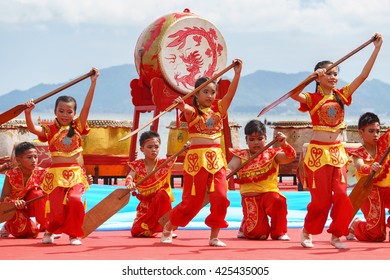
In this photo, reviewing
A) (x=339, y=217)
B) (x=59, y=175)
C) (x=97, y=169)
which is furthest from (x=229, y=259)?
(x=97, y=169)

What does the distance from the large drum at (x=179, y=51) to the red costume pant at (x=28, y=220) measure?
3.17 meters

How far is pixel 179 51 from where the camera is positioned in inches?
393

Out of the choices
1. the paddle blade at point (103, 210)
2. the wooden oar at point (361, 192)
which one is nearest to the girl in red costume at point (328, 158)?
the wooden oar at point (361, 192)

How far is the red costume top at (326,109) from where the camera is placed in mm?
5984

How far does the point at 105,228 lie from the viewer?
7602mm

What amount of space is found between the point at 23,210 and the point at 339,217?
8.27 feet

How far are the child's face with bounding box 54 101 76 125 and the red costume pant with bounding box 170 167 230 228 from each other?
92 centimetres

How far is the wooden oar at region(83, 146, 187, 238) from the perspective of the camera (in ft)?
21.6

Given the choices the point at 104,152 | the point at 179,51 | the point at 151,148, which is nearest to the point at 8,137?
the point at 104,152

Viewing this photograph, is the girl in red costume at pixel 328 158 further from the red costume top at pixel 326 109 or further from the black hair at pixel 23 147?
the black hair at pixel 23 147

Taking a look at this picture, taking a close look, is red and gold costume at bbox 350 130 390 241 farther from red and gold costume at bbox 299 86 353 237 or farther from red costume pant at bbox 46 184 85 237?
red costume pant at bbox 46 184 85 237

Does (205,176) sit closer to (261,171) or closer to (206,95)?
(206,95)

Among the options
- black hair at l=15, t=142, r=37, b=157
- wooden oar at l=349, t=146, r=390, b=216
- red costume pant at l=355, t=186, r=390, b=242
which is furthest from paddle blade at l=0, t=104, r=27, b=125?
red costume pant at l=355, t=186, r=390, b=242

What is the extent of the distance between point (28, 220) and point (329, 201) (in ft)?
7.88
